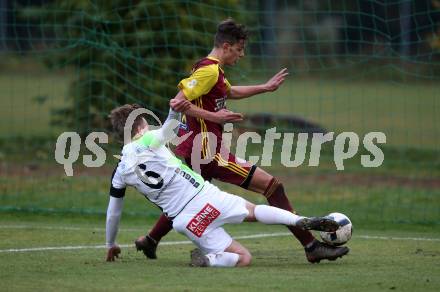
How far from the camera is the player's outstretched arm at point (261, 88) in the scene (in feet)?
28.7

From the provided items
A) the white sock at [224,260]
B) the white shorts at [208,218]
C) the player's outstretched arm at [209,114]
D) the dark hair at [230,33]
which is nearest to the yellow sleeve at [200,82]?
the player's outstretched arm at [209,114]

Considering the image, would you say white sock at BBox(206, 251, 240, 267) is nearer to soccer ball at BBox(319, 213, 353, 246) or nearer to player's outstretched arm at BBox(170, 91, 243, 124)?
soccer ball at BBox(319, 213, 353, 246)

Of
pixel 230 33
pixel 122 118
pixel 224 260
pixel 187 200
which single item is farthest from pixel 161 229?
pixel 230 33

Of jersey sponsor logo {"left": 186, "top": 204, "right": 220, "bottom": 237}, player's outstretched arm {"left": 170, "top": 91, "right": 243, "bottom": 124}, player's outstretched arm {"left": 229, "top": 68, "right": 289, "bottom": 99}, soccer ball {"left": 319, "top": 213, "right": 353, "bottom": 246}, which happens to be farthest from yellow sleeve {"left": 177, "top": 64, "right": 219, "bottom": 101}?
soccer ball {"left": 319, "top": 213, "right": 353, "bottom": 246}

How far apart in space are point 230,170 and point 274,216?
2.39 feet

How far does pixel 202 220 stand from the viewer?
819 centimetres

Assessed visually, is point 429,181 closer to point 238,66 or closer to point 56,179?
point 238,66

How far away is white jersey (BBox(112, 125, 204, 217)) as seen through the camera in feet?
26.9

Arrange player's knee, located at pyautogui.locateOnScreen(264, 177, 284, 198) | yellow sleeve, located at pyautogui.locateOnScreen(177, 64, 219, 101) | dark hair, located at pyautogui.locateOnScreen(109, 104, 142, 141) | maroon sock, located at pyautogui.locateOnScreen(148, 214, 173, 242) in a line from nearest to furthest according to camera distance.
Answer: dark hair, located at pyautogui.locateOnScreen(109, 104, 142, 141) < yellow sleeve, located at pyautogui.locateOnScreen(177, 64, 219, 101) < player's knee, located at pyautogui.locateOnScreen(264, 177, 284, 198) < maroon sock, located at pyautogui.locateOnScreen(148, 214, 173, 242)

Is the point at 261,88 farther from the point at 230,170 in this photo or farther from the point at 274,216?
the point at 274,216

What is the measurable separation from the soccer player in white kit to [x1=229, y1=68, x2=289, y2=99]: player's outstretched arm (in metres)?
0.88

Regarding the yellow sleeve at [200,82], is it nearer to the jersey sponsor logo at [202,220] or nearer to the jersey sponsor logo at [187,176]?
the jersey sponsor logo at [187,176]

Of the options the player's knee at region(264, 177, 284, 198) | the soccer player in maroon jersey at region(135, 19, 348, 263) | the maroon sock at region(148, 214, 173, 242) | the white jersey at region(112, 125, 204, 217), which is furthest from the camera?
the maroon sock at region(148, 214, 173, 242)

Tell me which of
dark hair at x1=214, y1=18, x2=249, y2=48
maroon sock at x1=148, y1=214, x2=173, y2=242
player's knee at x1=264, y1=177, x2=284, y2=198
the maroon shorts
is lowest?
maroon sock at x1=148, y1=214, x2=173, y2=242
